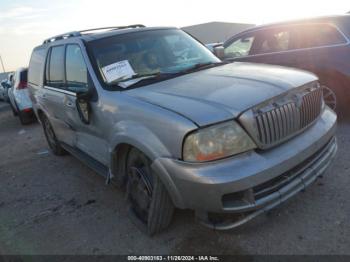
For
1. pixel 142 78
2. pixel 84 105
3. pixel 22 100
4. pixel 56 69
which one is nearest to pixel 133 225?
pixel 84 105

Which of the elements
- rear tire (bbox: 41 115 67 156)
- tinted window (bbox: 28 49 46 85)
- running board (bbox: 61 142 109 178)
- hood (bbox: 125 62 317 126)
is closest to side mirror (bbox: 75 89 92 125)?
running board (bbox: 61 142 109 178)

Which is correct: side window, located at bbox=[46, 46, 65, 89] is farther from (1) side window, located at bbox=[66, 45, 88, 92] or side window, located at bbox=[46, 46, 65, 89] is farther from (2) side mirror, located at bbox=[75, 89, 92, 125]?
(2) side mirror, located at bbox=[75, 89, 92, 125]

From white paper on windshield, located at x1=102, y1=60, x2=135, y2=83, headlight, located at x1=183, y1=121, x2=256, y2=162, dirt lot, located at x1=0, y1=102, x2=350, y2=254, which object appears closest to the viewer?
headlight, located at x1=183, y1=121, x2=256, y2=162

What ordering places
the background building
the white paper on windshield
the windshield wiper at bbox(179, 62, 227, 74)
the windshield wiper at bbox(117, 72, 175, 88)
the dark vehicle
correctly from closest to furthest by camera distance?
the windshield wiper at bbox(117, 72, 175, 88) → the white paper on windshield → the windshield wiper at bbox(179, 62, 227, 74) → the dark vehicle → the background building

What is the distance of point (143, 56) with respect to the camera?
11.9ft

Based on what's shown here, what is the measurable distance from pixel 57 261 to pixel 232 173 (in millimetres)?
1780

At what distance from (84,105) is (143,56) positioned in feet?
2.72

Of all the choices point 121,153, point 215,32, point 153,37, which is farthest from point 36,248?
point 215,32

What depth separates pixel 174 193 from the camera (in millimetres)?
2490

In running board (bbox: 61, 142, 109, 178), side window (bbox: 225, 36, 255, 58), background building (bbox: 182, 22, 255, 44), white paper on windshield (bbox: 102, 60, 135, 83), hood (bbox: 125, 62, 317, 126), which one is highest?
white paper on windshield (bbox: 102, 60, 135, 83)

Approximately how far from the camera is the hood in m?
2.42

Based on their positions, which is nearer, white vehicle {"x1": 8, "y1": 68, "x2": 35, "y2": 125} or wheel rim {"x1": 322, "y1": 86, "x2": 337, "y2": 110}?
wheel rim {"x1": 322, "y1": 86, "x2": 337, "y2": 110}

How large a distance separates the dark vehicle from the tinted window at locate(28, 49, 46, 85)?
2.77m

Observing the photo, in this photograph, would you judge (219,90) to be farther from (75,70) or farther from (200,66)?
(75,70)
